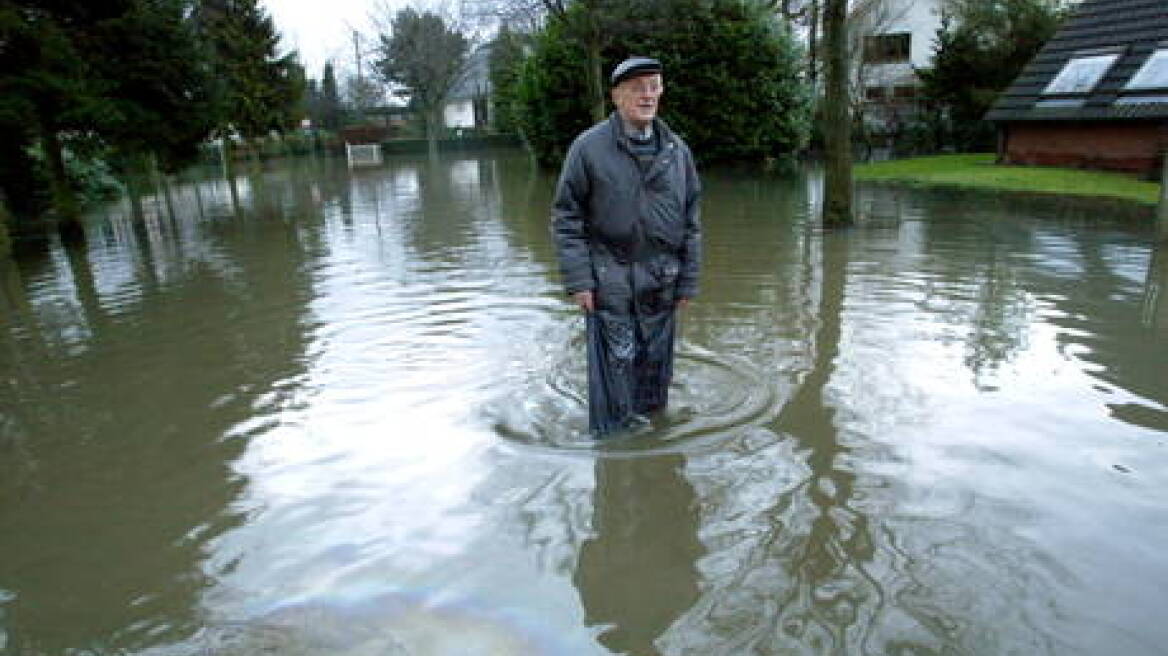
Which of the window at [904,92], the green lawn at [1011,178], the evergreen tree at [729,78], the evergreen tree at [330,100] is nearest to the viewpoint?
the green lawn at [1011,178]

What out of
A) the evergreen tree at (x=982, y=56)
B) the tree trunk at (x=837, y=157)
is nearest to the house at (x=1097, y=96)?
the evergreen tree at (x=982, y=56)

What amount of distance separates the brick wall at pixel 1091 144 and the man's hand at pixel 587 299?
43.2 feet

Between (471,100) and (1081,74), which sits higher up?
(471,100)

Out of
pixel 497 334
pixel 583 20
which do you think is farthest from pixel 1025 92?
pixel 497 334

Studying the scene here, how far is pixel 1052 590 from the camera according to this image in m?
3.21

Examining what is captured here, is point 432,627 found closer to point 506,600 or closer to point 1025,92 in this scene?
point 506,600

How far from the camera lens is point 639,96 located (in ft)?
13.7

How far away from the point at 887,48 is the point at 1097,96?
21.7 metres

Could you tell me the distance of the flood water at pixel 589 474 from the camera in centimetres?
319

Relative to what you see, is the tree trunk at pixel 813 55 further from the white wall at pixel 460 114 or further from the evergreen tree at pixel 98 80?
the white wall at pixel 460 114

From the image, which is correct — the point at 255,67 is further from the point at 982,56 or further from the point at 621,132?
the point at 621,132

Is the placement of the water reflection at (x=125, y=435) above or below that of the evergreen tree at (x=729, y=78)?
below

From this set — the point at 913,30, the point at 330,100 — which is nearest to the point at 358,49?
the point at 330,100

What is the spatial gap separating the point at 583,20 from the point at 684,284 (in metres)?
14.6
